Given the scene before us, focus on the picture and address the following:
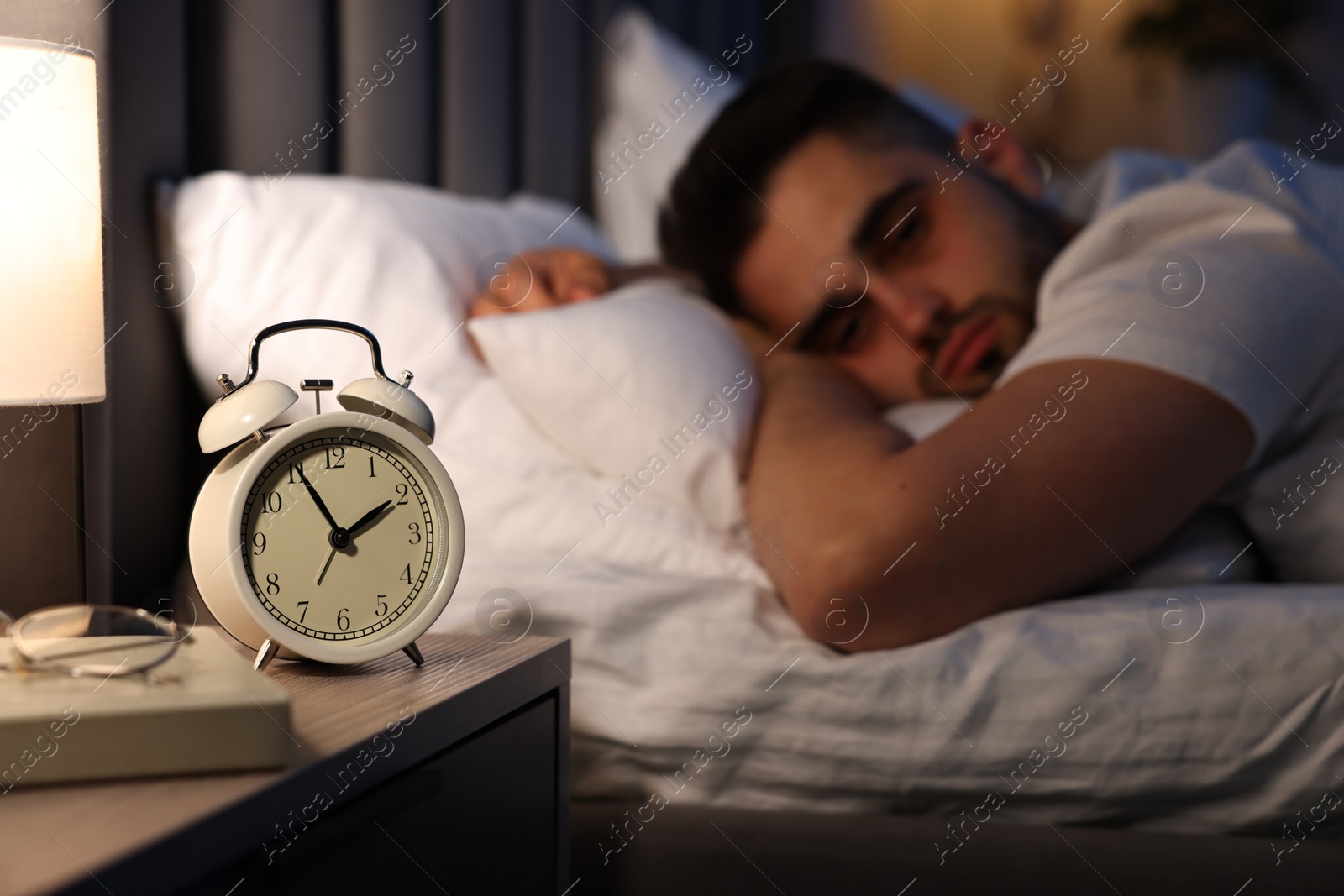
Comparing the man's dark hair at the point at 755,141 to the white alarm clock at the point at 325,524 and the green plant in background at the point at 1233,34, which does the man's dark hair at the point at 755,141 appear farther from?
the green plant in background at the point at 1233,34

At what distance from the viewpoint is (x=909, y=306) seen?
1.30m

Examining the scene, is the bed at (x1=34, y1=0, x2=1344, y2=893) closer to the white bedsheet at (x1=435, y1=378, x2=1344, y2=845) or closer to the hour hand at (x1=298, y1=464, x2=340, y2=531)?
the white bedsheet at (x1=435, y1=378, x2=1344, y2=845)

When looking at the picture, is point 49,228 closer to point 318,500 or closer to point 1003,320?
point 318,500

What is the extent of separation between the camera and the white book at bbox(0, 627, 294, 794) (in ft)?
1.37

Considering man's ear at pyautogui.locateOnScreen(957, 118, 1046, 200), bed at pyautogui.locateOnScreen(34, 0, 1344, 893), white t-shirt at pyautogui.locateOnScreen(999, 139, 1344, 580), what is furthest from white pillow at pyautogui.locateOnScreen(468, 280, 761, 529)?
man's ear at pyautogui.locateOnScreen(957, 118, 1046, 200)

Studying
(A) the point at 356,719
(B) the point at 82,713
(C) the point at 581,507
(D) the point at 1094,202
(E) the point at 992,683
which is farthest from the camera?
(D) the point at 1094,202

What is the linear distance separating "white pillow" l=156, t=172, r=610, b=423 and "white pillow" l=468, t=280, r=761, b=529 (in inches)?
3.0

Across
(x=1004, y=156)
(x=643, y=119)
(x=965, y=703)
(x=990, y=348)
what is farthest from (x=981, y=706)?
(x=643, y=119)

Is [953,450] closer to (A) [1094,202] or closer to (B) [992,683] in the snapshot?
(B) [992,683]

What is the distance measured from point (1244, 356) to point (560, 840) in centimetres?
74

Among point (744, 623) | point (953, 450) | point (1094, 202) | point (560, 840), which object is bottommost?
point (560, 840)

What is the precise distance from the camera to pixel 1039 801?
78cm

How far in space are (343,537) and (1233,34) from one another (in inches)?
120

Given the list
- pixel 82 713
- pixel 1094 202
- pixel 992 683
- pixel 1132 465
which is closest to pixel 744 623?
pixel 992 683
